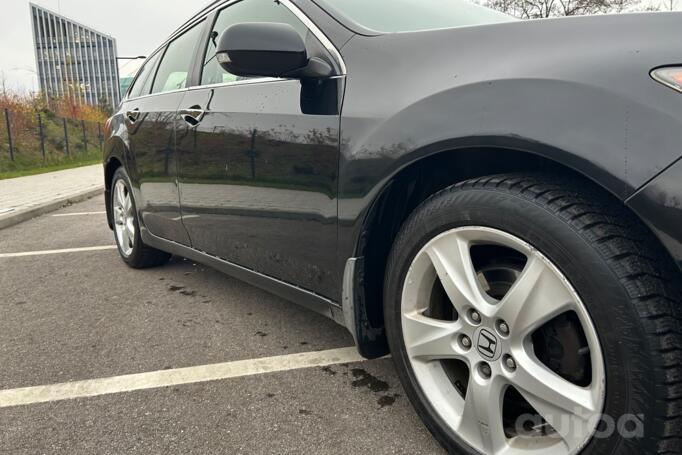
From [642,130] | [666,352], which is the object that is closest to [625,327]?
[666,352]

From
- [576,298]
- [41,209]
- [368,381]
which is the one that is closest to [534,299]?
[576,298]

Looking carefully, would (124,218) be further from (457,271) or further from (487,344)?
(487,344)

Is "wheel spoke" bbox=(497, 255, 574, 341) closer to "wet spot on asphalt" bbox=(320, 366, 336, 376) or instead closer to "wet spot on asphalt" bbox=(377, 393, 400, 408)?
"wet spot on asphalt" bbox=(377, 393, 400, 408)

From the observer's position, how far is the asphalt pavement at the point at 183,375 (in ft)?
5.60

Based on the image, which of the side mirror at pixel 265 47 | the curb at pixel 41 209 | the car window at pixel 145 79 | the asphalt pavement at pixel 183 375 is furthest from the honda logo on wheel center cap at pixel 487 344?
the curb at pixel 41 209

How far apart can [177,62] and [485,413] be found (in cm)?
280

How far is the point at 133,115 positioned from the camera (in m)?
3.52

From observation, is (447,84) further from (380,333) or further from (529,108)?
(380,333)

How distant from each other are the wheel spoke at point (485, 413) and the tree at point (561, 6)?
1475cm

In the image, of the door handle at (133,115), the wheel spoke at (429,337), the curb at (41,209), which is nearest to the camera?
the wheel spoke at (429,337)

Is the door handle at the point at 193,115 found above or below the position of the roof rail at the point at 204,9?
below

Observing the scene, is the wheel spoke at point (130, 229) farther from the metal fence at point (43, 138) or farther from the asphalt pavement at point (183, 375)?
the metal fence at point (43, 138)

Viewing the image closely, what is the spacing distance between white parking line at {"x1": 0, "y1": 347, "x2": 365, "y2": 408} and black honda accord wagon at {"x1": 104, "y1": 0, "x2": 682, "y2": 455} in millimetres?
341

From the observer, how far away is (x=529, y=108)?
1.26 m
